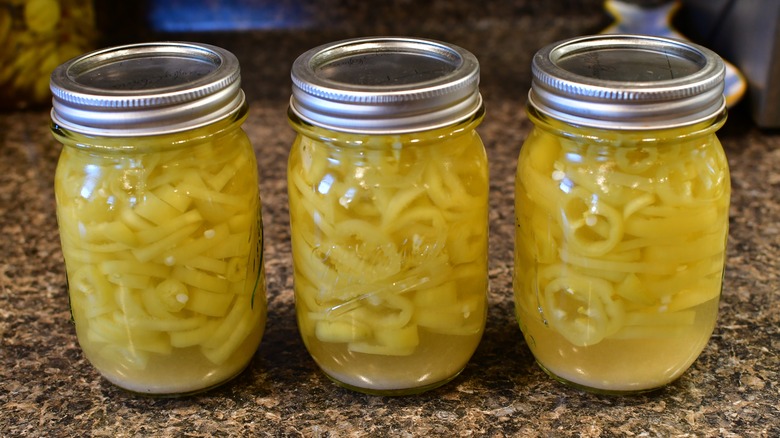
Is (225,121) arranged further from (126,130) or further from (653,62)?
(653,62)

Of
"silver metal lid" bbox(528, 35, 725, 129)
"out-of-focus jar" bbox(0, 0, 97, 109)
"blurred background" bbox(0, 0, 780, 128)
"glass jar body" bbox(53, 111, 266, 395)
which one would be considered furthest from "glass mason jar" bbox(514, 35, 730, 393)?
"out-of-focus jar" bbox(0, 0, 97, 109)

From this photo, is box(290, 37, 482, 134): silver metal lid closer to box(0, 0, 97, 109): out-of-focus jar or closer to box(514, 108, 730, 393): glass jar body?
box(514, 108, 730, 393): glass jar body

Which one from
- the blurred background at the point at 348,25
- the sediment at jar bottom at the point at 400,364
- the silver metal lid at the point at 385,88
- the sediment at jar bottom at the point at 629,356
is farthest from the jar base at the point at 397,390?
the blurred background at the point at 348,25

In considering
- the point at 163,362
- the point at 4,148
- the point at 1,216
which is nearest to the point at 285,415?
the point at 163,362

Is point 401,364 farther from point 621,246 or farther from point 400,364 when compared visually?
point 621,246

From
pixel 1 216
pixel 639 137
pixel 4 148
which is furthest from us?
pixel 4 148

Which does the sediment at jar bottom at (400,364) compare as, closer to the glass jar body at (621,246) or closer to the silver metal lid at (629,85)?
the glass jar body at (621,246)
